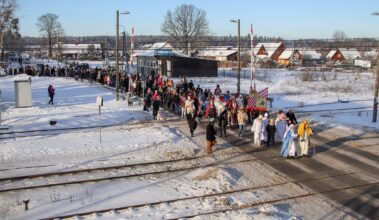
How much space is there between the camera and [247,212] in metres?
11.2

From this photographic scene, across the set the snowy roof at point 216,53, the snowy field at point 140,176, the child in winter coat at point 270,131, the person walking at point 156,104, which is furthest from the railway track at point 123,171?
the snowy roof at point 216,53

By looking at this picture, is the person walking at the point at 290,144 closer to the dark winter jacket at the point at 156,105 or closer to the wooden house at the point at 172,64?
the dark winter jacket at the point at 156,105

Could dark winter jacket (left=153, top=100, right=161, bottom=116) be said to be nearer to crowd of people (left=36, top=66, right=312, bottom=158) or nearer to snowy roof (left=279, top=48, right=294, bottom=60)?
crowd of people (left=36, top=66, right=312, bottom=158)

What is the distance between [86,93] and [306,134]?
22.1 m

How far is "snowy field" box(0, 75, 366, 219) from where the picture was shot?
1152cm

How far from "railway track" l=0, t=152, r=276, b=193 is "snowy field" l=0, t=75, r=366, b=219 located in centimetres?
4

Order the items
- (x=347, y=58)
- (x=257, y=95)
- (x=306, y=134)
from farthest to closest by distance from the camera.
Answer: (x=347, y=58)
(x=257, y=95)
(x=306, y=134)

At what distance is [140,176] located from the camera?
571 inches

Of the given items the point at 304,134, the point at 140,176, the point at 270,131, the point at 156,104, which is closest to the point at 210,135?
the point at 270,131

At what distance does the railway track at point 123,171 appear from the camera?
44.8 feet

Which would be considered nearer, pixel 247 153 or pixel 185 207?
pixel 185 207

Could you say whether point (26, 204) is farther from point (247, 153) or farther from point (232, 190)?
point (247, 153)

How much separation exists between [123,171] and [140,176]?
0.90 metres

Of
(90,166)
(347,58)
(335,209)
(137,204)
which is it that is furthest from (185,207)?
(347,58)
